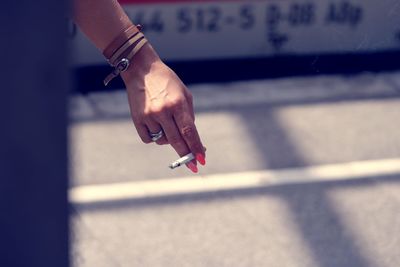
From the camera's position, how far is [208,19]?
13.0 ft

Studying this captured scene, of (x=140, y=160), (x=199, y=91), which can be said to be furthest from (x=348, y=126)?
(x=140, y=160)

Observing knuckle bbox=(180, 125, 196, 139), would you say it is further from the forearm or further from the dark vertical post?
the dark vertical post

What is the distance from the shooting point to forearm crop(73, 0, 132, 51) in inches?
58.4

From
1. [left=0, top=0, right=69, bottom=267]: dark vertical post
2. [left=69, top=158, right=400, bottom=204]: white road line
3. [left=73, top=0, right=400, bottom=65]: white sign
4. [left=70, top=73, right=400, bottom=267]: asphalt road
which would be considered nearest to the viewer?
[left=0, top=0, right=69, bottom=267]: dark vertical post

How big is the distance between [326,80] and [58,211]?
3345 mm

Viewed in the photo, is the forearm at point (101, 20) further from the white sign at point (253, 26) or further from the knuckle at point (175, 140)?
the white sign at point (253, 26)

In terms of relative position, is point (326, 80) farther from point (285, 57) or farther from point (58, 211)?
Answer: point (58, 211)

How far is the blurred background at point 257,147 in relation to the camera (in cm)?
275

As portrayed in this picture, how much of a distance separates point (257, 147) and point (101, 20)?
6.34ft

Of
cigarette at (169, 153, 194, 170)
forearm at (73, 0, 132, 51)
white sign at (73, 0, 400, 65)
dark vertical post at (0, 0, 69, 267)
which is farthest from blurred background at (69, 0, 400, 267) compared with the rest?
dark vertical post at (0, 0, 69, 267)

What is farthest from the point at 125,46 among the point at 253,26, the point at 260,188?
the point at 253,26

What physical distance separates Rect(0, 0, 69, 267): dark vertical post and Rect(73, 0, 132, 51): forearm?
2.50 feet

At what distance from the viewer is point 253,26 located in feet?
13.3

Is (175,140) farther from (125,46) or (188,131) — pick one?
(125,46)
